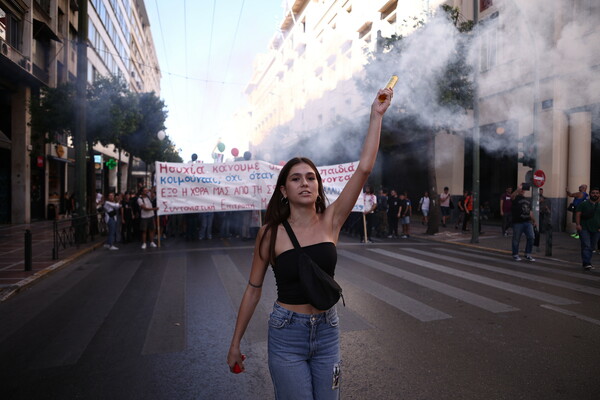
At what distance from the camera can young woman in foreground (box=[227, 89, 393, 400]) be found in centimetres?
177

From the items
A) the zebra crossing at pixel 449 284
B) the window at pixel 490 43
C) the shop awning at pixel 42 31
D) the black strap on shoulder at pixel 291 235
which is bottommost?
the zebra crossing at pixel 449 284

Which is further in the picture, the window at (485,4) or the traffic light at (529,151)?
the window at (485,4)

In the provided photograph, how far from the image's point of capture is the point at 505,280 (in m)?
6.46

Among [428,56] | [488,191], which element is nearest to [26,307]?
[428,56]

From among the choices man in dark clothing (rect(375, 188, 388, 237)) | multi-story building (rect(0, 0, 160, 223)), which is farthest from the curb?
man in dark clothing (rect(375, 188, 388, 237))

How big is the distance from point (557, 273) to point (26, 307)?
26.4 feet

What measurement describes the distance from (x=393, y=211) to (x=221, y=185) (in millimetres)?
5419

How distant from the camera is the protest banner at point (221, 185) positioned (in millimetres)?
11570

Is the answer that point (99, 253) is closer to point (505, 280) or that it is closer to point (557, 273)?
point (505, 280)

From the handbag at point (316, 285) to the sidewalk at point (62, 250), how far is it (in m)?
5.56

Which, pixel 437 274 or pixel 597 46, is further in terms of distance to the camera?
pixel 597 46

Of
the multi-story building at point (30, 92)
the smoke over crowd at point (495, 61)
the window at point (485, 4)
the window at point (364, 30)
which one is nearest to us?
the smoke over crowd at point (495, 61)

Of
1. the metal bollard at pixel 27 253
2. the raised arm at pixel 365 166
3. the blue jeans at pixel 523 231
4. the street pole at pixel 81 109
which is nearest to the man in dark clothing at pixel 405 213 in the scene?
the blue jeans at pixel 523 231

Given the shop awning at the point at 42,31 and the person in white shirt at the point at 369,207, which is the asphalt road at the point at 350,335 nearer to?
the person in white shirt at the point at 369,207
